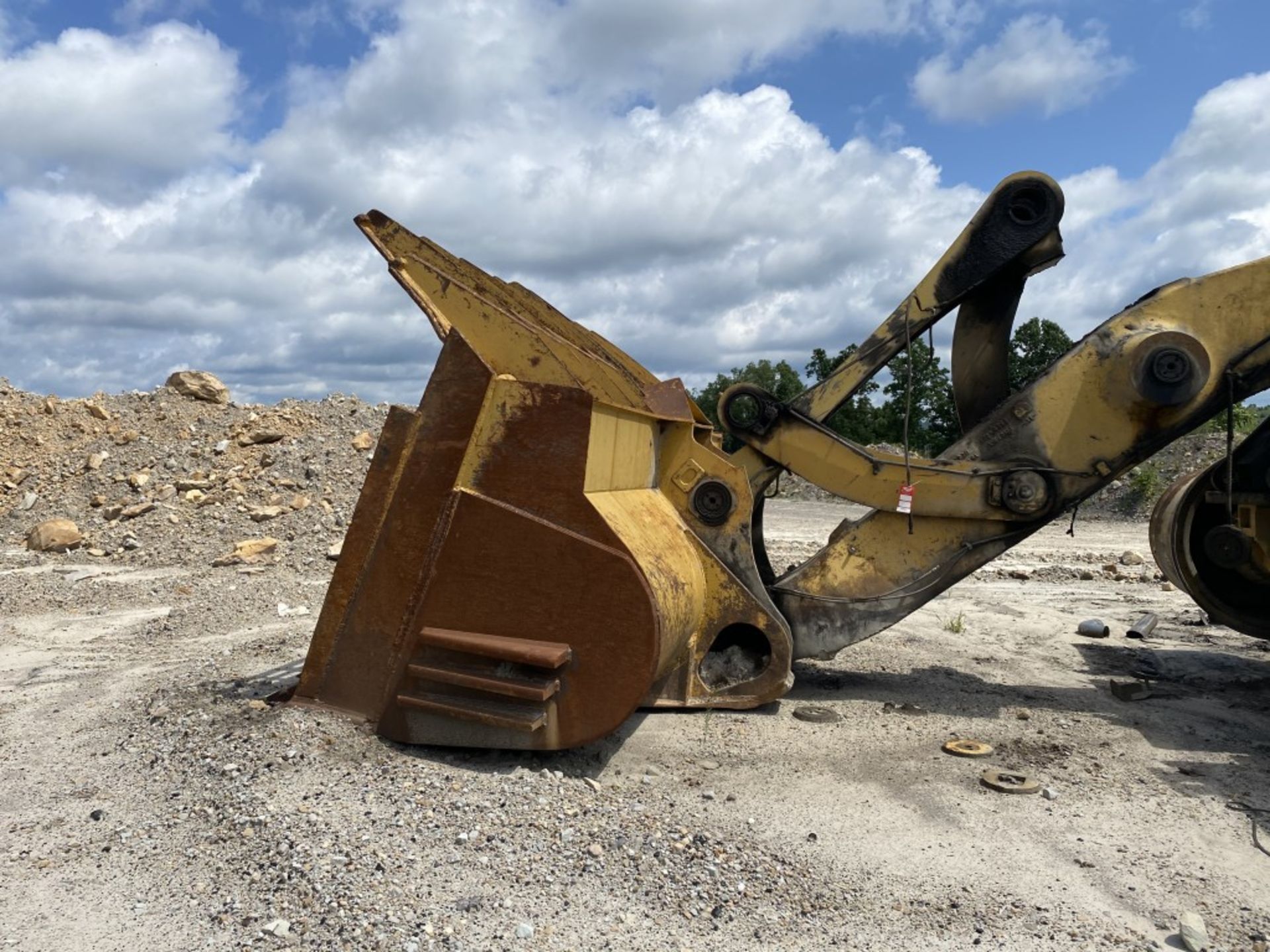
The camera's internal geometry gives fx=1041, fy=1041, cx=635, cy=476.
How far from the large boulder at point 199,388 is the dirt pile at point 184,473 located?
5.4 inches

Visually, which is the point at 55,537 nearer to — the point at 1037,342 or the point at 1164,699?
the point at 1164,699

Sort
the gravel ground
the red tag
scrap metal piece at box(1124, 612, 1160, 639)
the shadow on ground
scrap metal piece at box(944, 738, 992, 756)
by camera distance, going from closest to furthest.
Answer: the gravel ground → the shadow on ground → scrap metal piece at box(944, 738, 992, 756) → the red tag → scrap metal piece at box(1124, 612, 1160, 639)

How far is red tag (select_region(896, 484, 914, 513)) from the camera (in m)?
5.27

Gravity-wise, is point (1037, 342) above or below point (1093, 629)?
above

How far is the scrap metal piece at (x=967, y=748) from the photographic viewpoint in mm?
4652

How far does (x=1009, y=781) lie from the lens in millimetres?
4262

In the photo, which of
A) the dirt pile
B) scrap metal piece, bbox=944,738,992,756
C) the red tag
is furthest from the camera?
the dirt pile

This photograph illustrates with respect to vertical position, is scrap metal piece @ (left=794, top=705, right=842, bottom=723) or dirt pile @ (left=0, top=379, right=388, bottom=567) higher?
dirt pile @ (left=0, top=379, right=388, bottom=567)

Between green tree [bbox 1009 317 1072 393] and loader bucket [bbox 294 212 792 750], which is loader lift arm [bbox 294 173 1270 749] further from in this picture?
green tree [bbox 1009 317 1072 393]

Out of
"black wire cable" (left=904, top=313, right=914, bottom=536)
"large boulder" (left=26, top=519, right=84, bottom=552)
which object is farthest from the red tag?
"large boulder" (left=26, top=519, right=84, bottom=552)

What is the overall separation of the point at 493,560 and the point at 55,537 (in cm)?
1044

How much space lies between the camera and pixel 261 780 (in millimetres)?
3664

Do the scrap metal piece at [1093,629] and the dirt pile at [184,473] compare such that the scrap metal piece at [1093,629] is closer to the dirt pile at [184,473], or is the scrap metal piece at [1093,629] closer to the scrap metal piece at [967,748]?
the scrap metal piece at [967,748]

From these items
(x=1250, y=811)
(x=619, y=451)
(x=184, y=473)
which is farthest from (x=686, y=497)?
(x=184, y=473)
